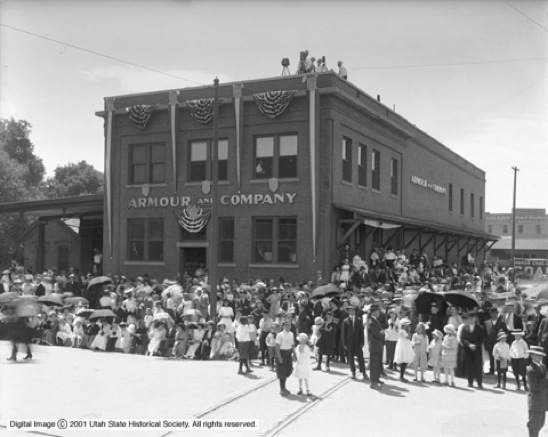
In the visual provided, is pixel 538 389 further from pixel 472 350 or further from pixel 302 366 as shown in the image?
pixel 472 350

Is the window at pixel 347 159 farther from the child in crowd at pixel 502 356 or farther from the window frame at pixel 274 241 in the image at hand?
the child in crowd at pixel 502 356

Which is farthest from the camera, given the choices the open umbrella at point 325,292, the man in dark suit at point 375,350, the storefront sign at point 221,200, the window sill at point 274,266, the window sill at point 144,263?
the window sill at point 144,263

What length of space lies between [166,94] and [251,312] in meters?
14.1

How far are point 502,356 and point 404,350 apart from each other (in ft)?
6.96

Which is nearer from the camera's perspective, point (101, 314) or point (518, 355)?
point (518, 355)

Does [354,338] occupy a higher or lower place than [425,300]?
lower

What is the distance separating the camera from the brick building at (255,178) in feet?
80.9

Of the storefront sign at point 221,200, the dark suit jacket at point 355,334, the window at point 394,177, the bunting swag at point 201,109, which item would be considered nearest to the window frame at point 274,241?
the storefront sign at point 221,200

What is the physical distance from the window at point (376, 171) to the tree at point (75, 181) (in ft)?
156

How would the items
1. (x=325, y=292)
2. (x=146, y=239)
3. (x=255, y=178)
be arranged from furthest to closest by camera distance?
(x=146, y=239) < (x=255, y=178) < (x=325, y=292)

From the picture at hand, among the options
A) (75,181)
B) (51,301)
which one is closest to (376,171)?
(51,301)

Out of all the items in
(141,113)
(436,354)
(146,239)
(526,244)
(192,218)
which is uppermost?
(141,113)

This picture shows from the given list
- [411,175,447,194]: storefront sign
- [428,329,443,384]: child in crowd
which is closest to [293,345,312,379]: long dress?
[428,329,443,384]: child in crowd

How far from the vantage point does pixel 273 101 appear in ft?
82.2
